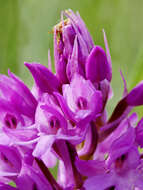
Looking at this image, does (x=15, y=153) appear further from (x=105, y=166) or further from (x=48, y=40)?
(x=48, y=40)

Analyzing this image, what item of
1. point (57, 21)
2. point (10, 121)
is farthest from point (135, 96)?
point (57, 21)

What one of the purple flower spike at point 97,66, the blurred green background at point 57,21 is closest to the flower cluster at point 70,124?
the purple flower spike at point 97,66

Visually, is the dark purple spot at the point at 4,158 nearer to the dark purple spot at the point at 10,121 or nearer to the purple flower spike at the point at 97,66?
the dark purple spot at the point at 10,121

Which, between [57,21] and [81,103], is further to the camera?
[57,21]

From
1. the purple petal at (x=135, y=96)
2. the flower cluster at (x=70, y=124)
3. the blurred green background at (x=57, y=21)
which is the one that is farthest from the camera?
the blurred green background at (x=57, y=21)

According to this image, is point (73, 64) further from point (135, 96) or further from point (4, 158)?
point (4, 158)

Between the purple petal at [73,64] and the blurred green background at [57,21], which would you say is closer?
the purple petal at [73,64]
